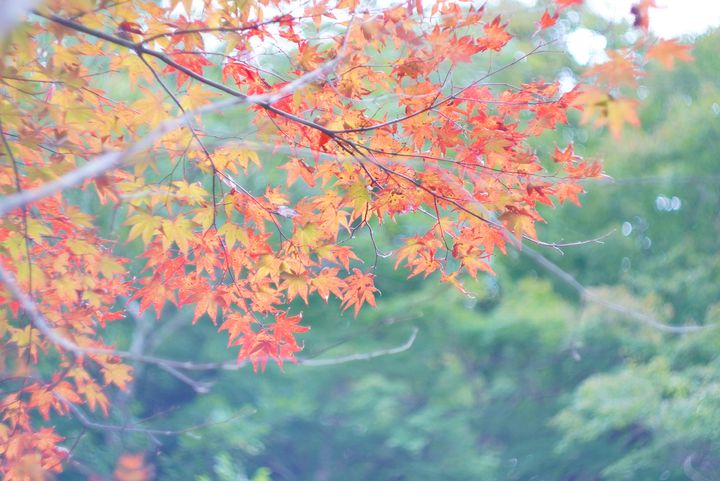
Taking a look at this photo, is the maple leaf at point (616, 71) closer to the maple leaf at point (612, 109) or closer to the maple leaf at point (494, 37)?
the maple leaf at point (612, 109)

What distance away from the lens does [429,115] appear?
1.85m

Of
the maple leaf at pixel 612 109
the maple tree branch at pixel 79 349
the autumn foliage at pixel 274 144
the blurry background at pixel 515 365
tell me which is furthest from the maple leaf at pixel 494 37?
the blurry background at pixel 515 365

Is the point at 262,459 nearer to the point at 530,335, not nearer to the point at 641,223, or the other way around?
the point at 530,335

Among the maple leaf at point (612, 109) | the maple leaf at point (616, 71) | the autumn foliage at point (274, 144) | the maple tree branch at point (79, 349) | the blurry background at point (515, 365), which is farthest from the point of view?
the blurry background at point (515, 365)

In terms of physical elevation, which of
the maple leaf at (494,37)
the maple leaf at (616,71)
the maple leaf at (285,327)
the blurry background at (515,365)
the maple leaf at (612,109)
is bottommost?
the maple leaf at (285,327)

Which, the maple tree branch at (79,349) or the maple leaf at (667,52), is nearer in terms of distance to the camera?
the maple tree branch at (79,349)

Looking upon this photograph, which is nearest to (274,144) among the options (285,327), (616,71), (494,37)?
(285,327)

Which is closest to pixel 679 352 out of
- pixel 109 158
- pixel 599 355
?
pixel 599 355

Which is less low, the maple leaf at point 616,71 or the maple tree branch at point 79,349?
the maple leaf at point 616,71

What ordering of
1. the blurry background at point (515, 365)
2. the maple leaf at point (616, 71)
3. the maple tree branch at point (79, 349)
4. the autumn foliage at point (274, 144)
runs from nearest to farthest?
the maple tree branch at point (79, 349), the maple leaf at point (616, 71), the autumn foliage at point (274, 144), the blurry background at point (515, 365)

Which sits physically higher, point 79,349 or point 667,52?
point 667,52

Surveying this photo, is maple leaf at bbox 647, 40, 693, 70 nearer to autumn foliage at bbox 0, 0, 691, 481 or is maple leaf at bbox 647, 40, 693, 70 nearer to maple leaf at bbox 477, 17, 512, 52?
autumn foliage at bbox 0, 0, 691, 481

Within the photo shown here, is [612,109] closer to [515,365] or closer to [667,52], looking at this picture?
[667,52]

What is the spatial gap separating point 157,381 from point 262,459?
1.04m
